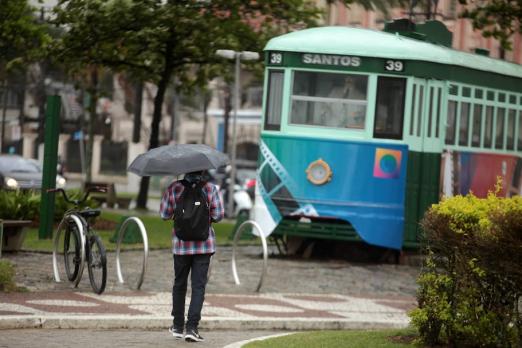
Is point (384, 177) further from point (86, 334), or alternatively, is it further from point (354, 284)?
point (86, 334)

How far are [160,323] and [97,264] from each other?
2244mm

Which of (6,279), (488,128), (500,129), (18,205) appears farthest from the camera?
(500,129)

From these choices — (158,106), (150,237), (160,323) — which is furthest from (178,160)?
(158,106)

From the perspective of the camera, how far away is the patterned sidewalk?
42.8ft

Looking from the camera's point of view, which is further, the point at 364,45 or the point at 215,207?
the point at 364,45

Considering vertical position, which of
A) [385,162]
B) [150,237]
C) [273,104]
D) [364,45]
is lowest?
[150,237]

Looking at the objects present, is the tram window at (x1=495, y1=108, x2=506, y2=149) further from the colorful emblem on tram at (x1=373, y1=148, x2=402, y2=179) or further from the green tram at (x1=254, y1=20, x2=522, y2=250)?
the colorful emblem on tram at (x1=373, y1=148, x2=402, y2=179)

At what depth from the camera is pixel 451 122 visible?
22203 mm

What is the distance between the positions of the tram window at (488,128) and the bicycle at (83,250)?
348 inches

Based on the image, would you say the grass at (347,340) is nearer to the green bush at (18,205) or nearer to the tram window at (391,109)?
the tram window at (391,109)

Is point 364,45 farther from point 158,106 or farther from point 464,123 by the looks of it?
point 158,106

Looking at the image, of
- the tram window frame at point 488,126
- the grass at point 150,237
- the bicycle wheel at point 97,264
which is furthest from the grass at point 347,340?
the tram window frame at point 488,126

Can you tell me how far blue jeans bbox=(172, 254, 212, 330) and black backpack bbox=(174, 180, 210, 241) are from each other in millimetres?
209

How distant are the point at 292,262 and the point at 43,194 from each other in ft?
12.6
